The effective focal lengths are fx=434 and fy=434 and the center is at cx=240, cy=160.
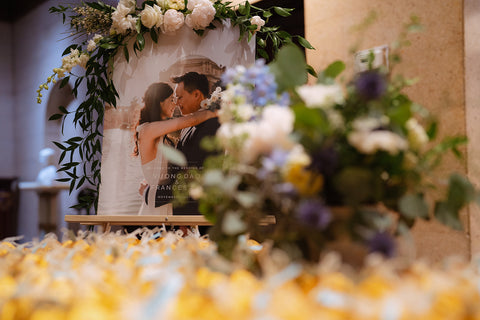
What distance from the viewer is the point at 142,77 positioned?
192 centimetres

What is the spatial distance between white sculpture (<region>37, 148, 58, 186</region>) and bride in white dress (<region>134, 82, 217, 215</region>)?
373cm

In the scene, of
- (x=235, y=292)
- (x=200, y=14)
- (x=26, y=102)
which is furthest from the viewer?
(x=26, y=102)

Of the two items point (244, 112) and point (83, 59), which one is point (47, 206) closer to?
point (83, 59)

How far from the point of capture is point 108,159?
1.92 m

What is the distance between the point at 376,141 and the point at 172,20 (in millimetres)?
1392

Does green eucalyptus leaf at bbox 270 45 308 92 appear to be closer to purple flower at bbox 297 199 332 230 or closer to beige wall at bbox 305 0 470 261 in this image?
purple flower at bbox 297 199 332 230

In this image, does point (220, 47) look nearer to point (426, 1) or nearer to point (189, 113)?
point (189, 113)

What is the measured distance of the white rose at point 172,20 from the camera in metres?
1.84

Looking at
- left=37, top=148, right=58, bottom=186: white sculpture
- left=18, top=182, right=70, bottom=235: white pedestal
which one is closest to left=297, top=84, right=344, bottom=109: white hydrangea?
left=18, top=182, right=70, bottom=235: white pedestal

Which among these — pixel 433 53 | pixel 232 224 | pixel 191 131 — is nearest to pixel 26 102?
pixel 191 131

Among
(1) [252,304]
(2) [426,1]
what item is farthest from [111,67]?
(1) [252,304]

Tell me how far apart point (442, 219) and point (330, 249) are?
0.69ft

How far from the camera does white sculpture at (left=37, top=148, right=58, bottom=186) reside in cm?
517

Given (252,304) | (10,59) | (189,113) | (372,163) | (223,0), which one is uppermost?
(10,59)
